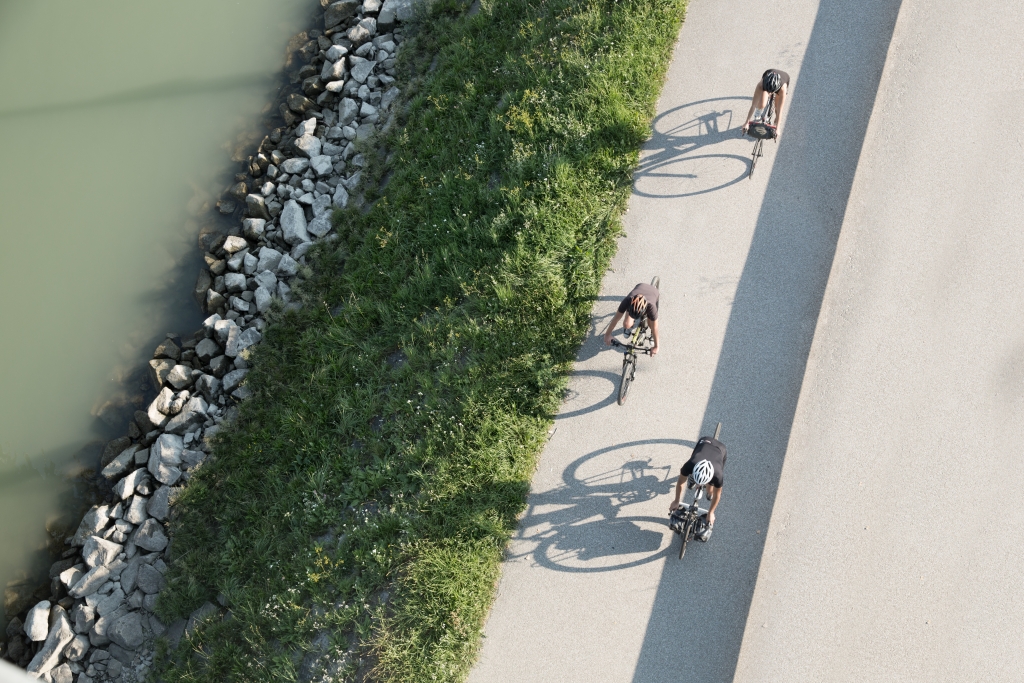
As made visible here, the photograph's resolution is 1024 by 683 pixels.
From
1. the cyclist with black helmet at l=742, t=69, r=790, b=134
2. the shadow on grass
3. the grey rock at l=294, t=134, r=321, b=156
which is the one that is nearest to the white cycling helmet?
the shadow on grass

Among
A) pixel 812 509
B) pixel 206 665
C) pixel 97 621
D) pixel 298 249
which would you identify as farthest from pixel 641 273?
pixel 97 621

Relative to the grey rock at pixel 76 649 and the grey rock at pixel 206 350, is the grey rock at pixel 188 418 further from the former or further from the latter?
the grey rock at pixel 76 649

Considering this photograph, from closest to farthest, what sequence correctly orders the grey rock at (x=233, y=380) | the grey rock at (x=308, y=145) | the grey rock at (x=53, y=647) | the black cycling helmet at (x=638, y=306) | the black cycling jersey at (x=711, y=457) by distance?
the black cycling jersey at (x=711, y=457)
the black cycling helmet at (x=638, y=306)
the grey rock at (x=53, y=647)
the grey rock at (x=233, y=380)
the grey rock at (x=308, y=145)

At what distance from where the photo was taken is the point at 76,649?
388 inches

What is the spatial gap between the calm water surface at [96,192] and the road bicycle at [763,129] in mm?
8530

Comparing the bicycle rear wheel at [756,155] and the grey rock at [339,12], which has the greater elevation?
the grey rock at [339,12]

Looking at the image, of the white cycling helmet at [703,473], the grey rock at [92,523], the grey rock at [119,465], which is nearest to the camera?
the white cycling helmet at [703,473]

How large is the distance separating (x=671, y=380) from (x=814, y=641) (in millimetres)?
3254

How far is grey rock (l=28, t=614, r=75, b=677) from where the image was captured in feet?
32.2

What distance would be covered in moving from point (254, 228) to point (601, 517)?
23.9 ft

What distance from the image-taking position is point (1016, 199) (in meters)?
10.3

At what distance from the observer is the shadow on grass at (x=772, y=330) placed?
327 inches

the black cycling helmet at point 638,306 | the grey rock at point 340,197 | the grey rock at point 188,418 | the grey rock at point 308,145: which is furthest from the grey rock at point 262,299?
the black cycling helmet at point 638,306

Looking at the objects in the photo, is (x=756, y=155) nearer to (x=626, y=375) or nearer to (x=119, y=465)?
(x=626, y=375)
